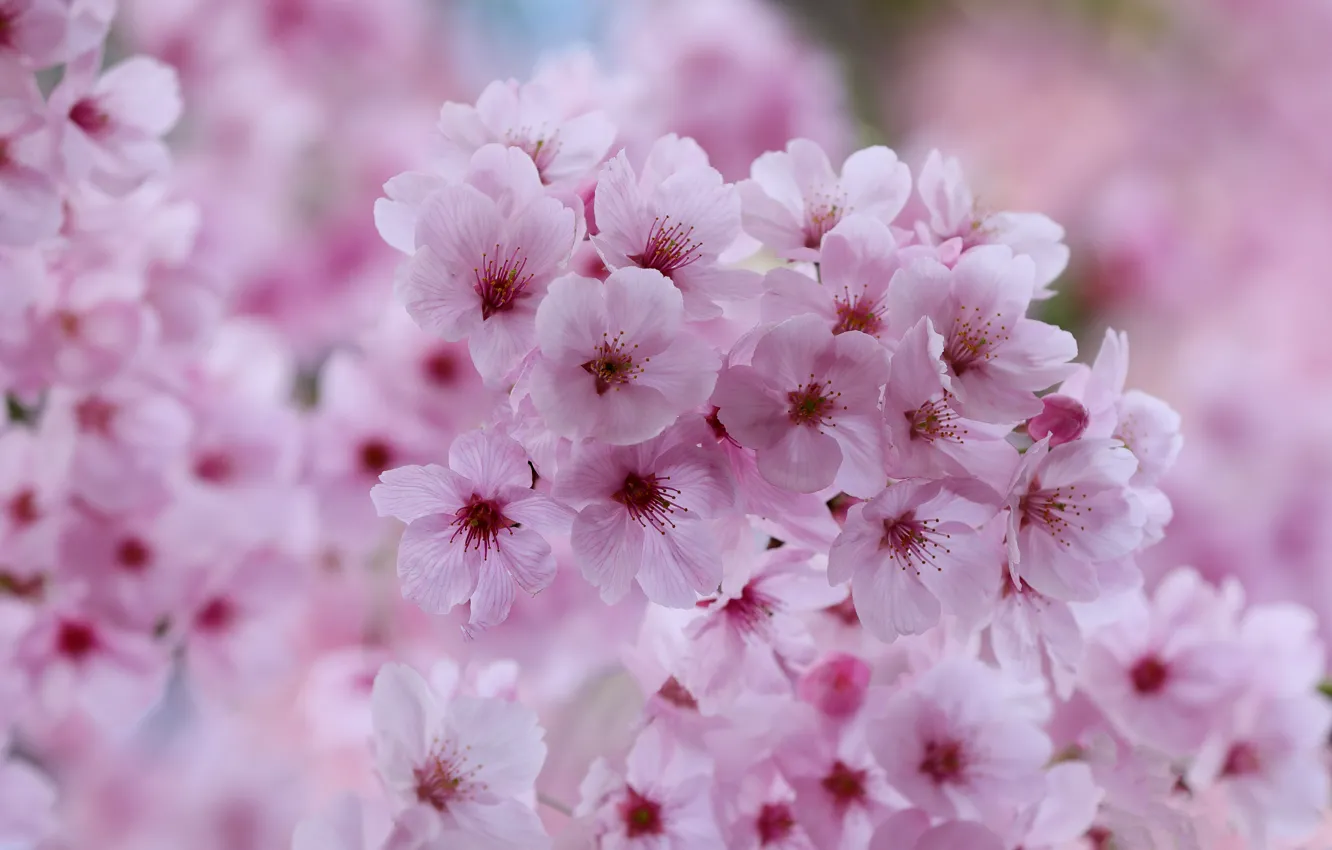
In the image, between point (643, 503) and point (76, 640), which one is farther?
point (76, 640)

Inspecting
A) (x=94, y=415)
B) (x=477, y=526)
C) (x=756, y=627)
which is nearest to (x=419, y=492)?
(x=477, y=526)

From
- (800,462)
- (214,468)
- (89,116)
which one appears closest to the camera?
(800,462)

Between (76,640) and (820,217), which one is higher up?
(820,217)

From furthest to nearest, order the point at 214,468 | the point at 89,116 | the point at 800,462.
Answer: the point at 214,468 → the point at 89,116 → the point at 800,462

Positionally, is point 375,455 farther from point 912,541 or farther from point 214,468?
point 912,541

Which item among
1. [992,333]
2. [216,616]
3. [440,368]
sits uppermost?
[992,333]

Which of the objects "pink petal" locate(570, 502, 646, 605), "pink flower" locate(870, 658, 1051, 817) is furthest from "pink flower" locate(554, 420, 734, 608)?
"pink flower" locate(870, 658, 1051, 817)

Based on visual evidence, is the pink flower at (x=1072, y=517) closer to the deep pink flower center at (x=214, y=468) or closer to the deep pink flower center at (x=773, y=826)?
the deep pink flower center at (x=773, y=826)

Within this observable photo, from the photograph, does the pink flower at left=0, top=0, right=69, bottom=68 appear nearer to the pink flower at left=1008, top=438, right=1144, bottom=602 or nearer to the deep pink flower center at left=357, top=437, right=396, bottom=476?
the deep pink flower center at left=357, top=437, right=396, bottom=476
